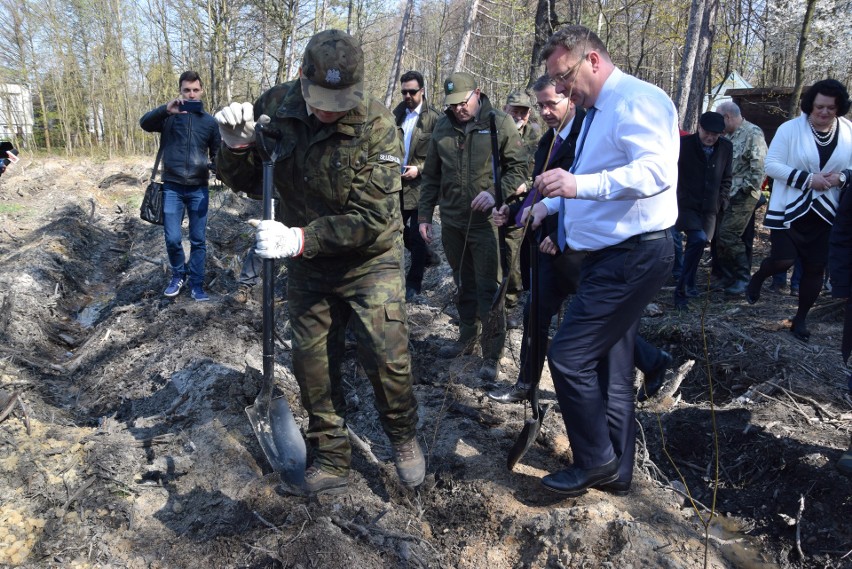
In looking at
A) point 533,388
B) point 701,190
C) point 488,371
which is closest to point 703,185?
point 701,190

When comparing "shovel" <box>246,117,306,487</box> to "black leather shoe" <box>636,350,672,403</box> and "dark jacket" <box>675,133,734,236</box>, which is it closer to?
"black leather shoe" <box>636,350,672,403</box>

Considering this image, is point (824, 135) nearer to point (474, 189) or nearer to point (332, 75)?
point (474, 189)

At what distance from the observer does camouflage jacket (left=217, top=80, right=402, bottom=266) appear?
9.65 feet

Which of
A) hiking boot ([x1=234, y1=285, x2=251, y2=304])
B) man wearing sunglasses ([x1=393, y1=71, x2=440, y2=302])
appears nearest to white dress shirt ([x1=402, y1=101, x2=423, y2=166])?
man wearing sunglasses ([x1=393, y1=71, x2=440, y2=302])

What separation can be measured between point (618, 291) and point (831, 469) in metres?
1.66

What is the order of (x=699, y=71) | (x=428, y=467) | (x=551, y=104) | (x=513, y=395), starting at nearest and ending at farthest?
(x=428, y=467) → (x=551, y=104) → (x=513, y=395) → (x=699, y=71)

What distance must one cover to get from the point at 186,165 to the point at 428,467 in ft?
13.7

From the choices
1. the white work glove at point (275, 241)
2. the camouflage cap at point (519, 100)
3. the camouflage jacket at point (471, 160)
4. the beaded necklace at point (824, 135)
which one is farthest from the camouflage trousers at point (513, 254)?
the beaded necklace at point (824, 135)

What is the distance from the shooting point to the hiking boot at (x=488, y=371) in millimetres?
4770

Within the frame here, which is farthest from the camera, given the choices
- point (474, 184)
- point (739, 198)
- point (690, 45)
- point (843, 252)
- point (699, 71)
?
point (699, 71)

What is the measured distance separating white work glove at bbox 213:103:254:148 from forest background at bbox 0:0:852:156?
13959mm

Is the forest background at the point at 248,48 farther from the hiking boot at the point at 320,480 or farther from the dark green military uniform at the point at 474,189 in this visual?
the hiking boot at the point at 320,480

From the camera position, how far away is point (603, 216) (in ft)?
9.05

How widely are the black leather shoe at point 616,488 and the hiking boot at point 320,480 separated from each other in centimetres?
129
